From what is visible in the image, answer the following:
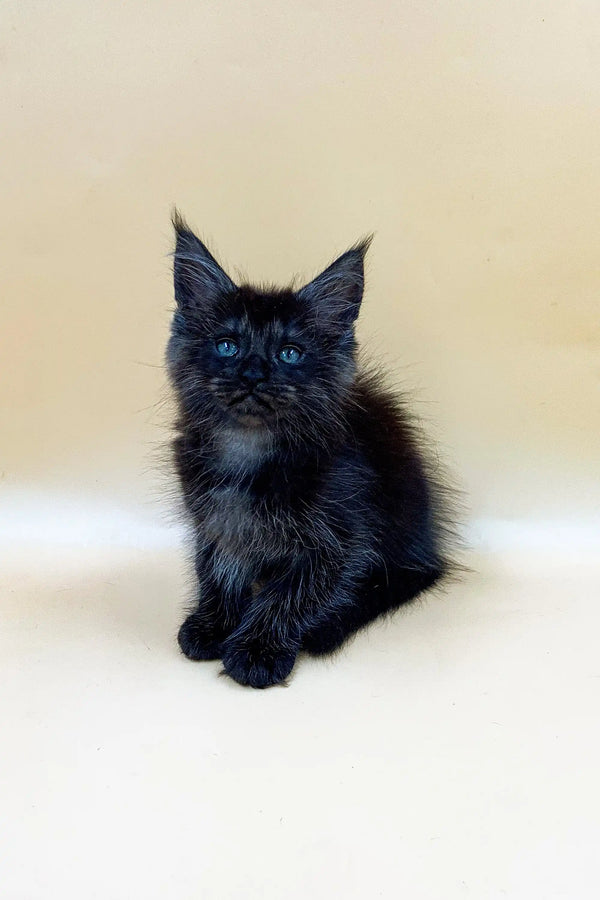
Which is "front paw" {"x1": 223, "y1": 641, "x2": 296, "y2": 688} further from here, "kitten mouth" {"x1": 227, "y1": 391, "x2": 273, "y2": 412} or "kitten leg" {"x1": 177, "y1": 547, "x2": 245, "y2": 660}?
"kitten mouth" {"x1": 227, "y1": 391, "x2": 273, "y2": 412}

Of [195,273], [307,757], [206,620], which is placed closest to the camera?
[307,757]

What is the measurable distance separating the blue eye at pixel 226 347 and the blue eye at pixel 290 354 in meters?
0.09

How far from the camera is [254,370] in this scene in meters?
1.64

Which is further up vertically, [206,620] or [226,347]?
[226,347]

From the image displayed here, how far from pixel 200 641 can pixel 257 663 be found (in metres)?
0.16

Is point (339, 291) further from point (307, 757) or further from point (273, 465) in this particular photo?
point (307, 757)

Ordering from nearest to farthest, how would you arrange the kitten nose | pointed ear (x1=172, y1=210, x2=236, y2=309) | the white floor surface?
the white floor surface < the kitten nose < pointed ear (x1=172, y1=210, x2=236, y2=309)

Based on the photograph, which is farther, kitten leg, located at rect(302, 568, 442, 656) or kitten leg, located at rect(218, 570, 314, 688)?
kitten leg, located at rect(302, 568, 442, 656)

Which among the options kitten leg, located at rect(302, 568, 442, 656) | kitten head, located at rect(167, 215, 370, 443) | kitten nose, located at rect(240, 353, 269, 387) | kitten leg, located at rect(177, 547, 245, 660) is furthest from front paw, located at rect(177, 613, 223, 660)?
kitten nose, located at rect(240, 353, 269, 387)

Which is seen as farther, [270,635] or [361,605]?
[361,605]

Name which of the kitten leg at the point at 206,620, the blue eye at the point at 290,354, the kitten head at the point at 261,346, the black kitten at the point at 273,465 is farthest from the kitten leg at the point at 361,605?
the blue eye at the point at 290,354

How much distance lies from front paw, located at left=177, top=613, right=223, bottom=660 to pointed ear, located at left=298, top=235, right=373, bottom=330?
2.23 feet

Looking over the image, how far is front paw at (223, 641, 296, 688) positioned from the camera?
1.72 metres

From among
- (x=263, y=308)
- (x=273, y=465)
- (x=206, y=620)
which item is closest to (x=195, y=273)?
(x=263, y=308)
